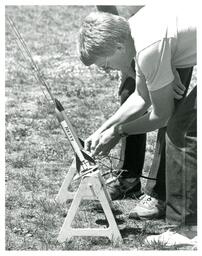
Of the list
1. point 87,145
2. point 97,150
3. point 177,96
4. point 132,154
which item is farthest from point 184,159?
point 132,154

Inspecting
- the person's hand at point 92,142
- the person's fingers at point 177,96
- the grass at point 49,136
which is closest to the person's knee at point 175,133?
the person's fingers at point 177,96

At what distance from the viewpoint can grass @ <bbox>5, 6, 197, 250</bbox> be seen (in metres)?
3.91

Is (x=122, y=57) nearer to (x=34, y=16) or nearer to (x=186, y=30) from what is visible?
(x=186, y=30)

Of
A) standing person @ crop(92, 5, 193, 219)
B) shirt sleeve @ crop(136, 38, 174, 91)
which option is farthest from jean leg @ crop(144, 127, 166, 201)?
shirt sleeve @ crop(136, 38, 174, 91)

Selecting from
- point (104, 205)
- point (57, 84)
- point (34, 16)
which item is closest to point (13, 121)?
point (57, 84)

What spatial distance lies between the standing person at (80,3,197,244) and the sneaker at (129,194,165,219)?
1.10 ft

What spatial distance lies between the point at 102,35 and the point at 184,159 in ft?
2.55

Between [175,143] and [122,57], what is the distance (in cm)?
53

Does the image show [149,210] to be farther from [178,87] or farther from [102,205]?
[178,87]

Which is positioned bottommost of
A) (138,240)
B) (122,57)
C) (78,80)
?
(138,240)

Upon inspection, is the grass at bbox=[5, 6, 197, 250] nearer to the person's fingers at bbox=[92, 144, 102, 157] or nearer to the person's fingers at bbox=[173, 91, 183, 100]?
the person's fingers at bbox=[92, 144, 102, 157]

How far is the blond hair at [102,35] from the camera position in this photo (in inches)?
137

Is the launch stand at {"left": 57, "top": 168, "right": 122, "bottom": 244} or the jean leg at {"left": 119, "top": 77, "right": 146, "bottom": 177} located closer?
the launch stand at {"left": 57, "top": 168, "right": 122, "bottom": 244}

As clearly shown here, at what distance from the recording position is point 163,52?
3.40 metres
